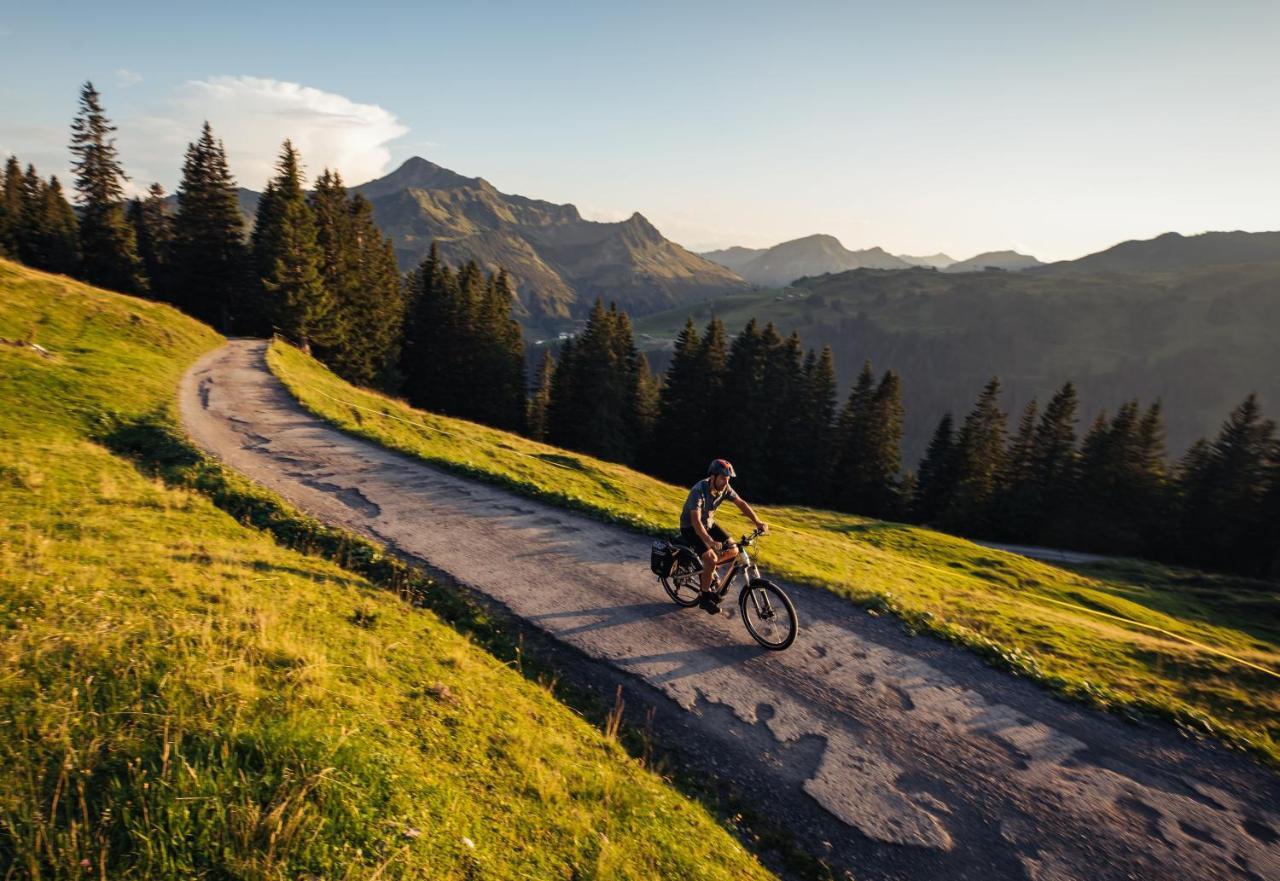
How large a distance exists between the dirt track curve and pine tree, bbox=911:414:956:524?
58918 mm

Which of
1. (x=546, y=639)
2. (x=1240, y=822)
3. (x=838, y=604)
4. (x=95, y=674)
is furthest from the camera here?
(x=838, y=604)

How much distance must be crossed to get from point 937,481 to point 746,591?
6325cm

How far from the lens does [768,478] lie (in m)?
61.7

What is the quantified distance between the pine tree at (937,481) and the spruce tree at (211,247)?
7123 cm

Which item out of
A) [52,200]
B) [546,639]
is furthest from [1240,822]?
[52,200]

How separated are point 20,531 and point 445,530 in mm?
7054

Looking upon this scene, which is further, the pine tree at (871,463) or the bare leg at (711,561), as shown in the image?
the pine tree at (871,463)

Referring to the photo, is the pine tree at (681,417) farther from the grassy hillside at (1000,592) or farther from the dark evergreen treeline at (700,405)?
the grassy hillside at (1000,592)

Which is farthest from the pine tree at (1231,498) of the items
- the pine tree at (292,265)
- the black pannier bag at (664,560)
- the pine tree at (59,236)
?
the pine tree at (59,236)

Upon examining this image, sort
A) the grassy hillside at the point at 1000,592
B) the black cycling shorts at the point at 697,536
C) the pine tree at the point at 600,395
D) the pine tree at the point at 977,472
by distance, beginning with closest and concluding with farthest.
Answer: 1. the grassy hillside at the point at 1000,592
2. the black cycling shorts at the point at 697,536
3. the pine tree at the point at 977,472
4. the pine tree at the point at 600,395

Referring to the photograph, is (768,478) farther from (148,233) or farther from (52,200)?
(52,200)

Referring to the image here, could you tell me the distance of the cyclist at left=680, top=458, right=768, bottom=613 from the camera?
10.8 metres

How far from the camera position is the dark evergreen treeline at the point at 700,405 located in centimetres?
5628

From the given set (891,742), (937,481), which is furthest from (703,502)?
(937,481)
